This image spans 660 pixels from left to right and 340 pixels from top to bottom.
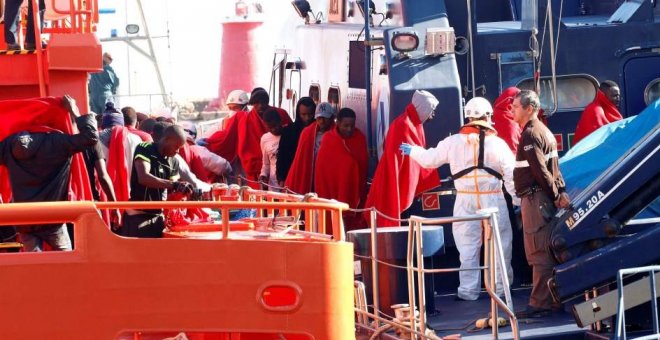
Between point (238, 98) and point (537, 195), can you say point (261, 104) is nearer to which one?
point (238, 98)

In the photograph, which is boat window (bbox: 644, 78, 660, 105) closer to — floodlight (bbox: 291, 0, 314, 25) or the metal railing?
the metal railing

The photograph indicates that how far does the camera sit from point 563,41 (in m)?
13.1

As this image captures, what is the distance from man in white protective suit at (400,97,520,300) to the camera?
37.4ft

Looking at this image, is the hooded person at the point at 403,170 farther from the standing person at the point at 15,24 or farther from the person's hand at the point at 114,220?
the standing person at the point at 15,24

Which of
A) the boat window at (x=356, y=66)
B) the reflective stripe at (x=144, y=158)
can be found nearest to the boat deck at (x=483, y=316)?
the reflective stripe at (x=144, y=158)

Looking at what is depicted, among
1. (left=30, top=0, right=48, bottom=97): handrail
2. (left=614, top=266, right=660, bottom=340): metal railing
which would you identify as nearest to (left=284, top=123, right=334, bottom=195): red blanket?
(left=30, top=0, right=48, bottom=97): handrail

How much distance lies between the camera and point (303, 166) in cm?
1402

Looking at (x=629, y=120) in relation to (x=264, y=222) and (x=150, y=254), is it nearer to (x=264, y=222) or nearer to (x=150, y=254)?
(x=264, y=222)

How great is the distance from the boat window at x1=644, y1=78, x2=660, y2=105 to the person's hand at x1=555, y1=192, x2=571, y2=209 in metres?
3.04

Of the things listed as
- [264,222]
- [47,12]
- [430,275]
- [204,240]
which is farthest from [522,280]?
[204,240]

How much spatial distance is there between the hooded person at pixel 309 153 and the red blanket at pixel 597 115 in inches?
99.3

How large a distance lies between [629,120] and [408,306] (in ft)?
9.36

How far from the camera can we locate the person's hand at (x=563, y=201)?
10367 millimetres

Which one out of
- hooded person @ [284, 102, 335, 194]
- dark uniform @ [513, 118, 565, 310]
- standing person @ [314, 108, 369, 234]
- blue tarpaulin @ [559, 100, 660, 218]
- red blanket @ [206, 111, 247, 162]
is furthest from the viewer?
red blanket @ [206, 111, 247, 162]
